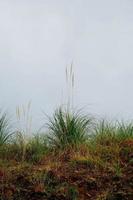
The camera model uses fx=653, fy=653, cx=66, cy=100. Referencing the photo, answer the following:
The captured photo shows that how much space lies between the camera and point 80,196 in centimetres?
1137

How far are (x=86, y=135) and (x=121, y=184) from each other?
2.88m

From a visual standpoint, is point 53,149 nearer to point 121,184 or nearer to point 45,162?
point 45,162

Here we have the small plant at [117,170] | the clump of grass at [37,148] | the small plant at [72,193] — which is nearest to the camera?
the small plant at [72,193]

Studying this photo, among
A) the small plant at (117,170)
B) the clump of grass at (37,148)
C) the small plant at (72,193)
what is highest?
the clump of grass at (37,148)

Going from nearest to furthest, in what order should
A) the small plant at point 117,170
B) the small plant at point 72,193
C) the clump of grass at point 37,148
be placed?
1. the small plant at point 72,193
2. the small plant at point 117,170
3. the clump of grass at point 37,148

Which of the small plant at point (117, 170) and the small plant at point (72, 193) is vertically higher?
the small plant at point (117, 170)

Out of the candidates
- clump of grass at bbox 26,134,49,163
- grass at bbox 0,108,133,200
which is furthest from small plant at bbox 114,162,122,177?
clump of grass at bbox 26,134,49,163

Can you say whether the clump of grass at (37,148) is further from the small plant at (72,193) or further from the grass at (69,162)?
the small plant at (72,193)

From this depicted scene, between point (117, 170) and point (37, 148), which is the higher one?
point (37, 148)

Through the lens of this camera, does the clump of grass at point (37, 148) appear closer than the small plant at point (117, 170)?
No

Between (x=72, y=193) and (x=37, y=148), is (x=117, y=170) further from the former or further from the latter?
(x=37, y=148)

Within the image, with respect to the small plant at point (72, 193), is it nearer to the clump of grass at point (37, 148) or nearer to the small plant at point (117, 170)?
the small plant at point (117, 170)

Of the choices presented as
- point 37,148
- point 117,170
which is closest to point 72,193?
point 117,170

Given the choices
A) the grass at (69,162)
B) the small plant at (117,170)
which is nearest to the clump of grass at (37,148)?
the grass at (69,162)
